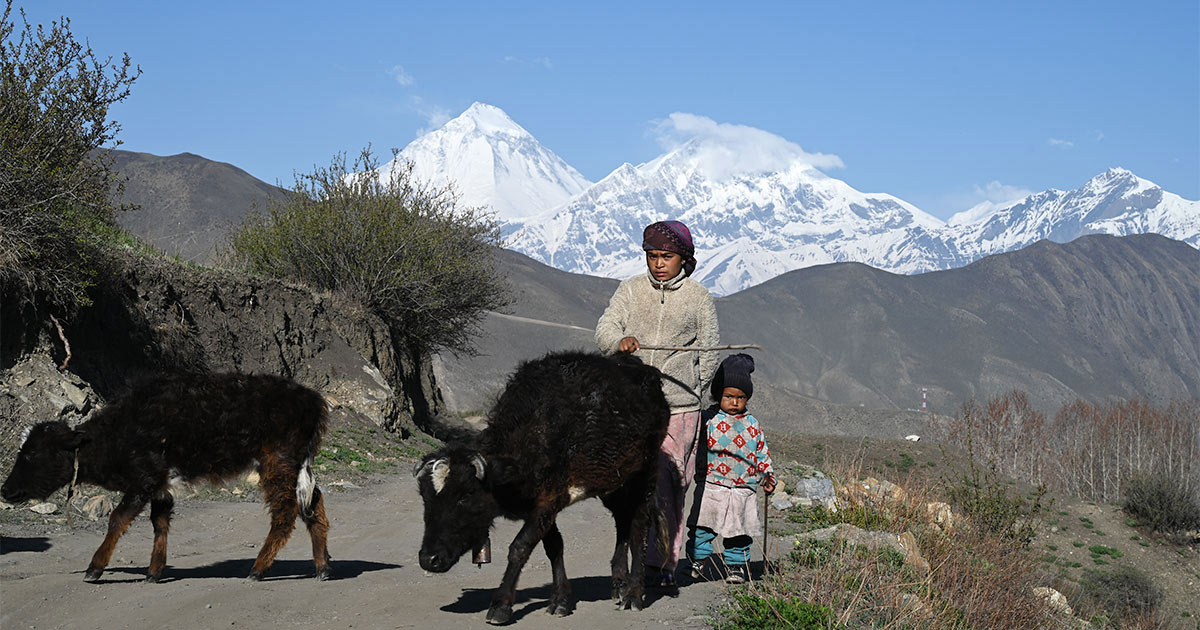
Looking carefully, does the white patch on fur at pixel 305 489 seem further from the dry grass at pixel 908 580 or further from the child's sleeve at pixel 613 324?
the dry grass at pixel 908 580

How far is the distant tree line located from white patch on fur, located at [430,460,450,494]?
58.8 meters

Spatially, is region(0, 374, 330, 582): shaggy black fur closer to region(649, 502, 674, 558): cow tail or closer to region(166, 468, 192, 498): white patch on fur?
region(166, 468, 192, 498): white patch on fur

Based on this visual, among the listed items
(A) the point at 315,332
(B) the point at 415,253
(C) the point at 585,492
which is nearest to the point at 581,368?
(C) the point at 585,492

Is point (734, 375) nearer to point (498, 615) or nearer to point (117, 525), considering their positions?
point (498, 615)

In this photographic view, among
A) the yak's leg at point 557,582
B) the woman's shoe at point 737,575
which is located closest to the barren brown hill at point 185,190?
the woman's shoe at point 737,575

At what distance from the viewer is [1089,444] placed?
71.9 metres

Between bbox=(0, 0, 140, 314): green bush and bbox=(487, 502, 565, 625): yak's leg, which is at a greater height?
bbox=(0, 0, 140, 314): green bush

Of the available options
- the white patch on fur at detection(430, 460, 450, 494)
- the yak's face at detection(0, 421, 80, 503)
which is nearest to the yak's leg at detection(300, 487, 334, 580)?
the yak's face at detection(0, 421, 80, 503)

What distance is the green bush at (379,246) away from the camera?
30141 mm

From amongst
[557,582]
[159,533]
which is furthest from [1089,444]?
[159,533]

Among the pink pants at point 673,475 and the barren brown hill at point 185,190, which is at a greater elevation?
the barren brown hill at point 185,190

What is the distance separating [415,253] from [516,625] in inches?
984

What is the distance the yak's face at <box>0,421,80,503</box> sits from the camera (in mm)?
8047

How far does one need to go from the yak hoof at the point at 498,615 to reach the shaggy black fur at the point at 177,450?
215cm
